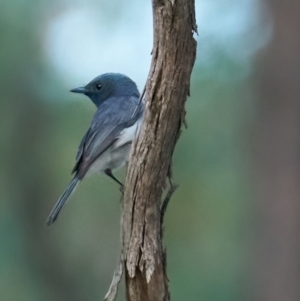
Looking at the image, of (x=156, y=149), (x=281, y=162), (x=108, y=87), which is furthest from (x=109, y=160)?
(x=281, y=162)

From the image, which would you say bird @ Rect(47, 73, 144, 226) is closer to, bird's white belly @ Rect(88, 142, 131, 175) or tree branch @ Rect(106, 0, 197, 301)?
bird's white belly @ Rect(88, 142, 131, 175)

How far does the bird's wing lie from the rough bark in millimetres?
850

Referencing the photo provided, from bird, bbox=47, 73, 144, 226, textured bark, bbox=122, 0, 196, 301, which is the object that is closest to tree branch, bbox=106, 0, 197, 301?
textured bark, bbox=122, 0, 196, 301

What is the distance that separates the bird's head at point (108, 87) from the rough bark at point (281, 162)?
788mm

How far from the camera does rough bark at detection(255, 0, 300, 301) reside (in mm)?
2373

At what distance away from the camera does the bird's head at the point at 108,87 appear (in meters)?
1.75

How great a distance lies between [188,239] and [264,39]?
0.83 m

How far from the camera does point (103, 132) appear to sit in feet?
5.49

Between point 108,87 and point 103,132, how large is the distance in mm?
181

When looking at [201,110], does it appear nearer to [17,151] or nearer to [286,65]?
[286,65]

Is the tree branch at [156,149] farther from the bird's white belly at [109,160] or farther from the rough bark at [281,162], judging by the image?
the rough bark at [281,162]

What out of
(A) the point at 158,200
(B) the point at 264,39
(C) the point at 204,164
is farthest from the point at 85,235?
(A) the point at 158,200

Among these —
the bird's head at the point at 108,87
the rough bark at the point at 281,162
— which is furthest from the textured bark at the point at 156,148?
the rough bark at the point at 281,162

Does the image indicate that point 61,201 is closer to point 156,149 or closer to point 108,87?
point 108,87
